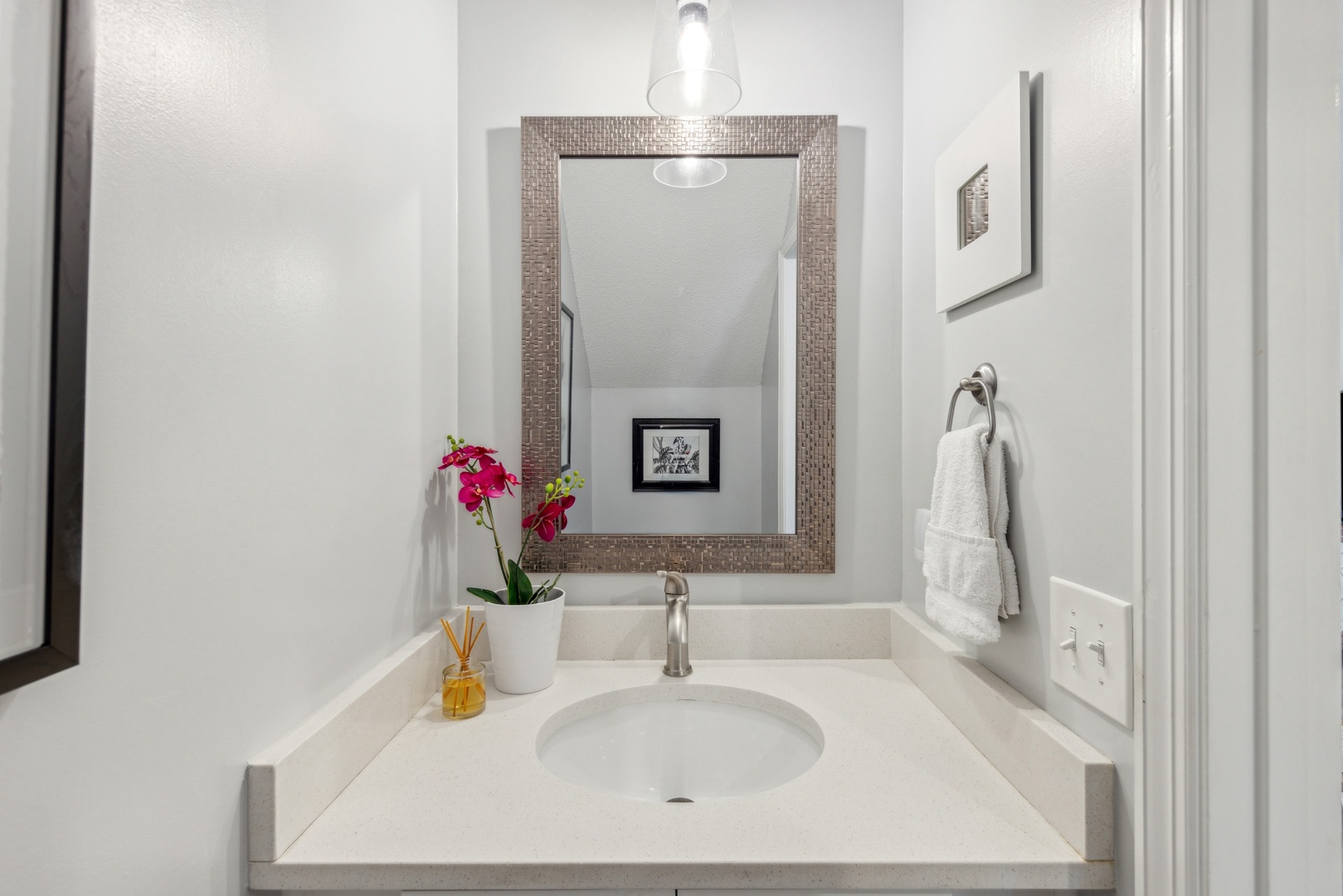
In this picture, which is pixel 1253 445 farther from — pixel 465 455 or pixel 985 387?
pixel 465 455

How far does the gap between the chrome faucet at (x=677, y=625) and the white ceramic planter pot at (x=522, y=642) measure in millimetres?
203

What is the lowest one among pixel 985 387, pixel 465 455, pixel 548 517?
pixel 548 517

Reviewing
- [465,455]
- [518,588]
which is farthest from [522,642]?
[465,455]

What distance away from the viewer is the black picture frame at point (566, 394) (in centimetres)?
125

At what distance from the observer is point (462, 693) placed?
0.98 metres

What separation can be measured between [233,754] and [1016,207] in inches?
42.4

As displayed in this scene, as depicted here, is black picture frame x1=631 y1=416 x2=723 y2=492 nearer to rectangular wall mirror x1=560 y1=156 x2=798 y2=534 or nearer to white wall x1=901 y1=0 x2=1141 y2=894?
rectangular wall mirror x1=560 y1=156 x2=798 y2=534

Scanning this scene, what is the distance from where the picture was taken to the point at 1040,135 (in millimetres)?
777

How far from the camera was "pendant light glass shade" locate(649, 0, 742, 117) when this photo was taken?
41.4 inches

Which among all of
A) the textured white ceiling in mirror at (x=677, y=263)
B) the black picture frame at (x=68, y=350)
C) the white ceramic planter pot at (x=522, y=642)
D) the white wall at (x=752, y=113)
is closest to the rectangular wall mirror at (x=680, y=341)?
the textured white ceiling in mirror at (x=677, y=263)

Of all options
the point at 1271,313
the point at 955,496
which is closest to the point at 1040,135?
the point at 1271,313

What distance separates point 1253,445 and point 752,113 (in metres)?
1.03

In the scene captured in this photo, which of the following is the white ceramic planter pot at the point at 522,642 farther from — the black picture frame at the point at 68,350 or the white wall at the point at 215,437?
the black picture frame at the point at 68,350

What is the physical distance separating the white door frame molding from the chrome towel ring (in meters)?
0.28
